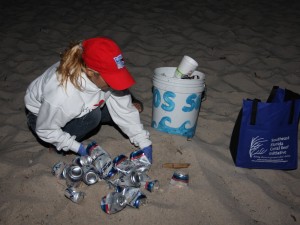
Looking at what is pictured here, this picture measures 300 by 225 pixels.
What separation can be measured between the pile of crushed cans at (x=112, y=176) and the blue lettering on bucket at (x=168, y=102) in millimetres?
436

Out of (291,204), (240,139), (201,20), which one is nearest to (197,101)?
(240,139)

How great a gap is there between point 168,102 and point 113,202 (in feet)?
2.83

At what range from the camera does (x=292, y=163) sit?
1979 mm

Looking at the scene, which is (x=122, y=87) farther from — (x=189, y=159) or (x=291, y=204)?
(x=291, y=204)

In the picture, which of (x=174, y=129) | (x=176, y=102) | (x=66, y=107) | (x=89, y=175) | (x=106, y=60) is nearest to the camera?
(x=106, y=60)

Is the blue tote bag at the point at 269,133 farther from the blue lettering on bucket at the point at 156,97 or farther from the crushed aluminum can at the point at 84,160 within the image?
the crushed aluminum can at the point at 84,160

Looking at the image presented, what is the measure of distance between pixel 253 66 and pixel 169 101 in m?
1.77

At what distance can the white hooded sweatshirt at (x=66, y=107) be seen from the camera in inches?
64.2

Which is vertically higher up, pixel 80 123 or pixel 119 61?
pixel 119 61

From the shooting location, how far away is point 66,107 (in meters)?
1.66

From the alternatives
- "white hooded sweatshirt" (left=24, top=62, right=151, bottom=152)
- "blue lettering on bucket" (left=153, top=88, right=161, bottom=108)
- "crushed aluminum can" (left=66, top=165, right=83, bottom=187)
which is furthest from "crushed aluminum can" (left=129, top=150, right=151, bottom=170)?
"blue lettering on bucket" (left=153, top=88, right=161, bottom=108)

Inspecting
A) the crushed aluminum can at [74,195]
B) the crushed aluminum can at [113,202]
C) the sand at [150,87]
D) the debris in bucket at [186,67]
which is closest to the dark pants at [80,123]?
the sand at [150,87]

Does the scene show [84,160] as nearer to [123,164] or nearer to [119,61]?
[123,164]

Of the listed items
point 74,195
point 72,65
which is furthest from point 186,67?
point 74,195
